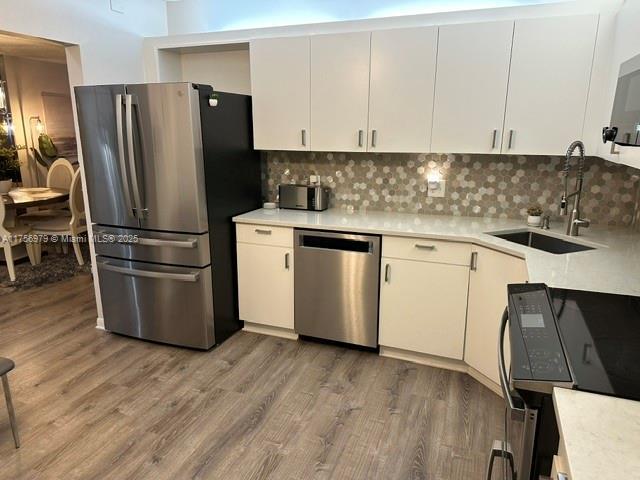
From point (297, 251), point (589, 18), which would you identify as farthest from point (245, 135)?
point (589, 18)

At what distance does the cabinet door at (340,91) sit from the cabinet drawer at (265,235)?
66 cm

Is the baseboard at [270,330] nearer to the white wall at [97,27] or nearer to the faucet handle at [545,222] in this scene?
the faucet handle at [545,222]

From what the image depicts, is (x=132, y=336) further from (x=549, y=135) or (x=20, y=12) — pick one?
(x=549, y=135)

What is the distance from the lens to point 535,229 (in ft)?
8.88

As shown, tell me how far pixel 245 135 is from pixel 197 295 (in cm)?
123

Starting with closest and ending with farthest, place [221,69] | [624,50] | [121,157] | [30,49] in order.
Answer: [624,50] → [121,157] → [221,69] → [30,49]

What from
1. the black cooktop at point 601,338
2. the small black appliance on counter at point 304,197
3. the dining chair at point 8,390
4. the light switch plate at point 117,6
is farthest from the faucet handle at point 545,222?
the light switch plate at point 117,6

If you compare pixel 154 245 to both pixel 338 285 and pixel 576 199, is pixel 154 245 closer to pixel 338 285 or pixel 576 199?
pixel 338 285

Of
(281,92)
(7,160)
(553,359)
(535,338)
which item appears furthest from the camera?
(7,160)

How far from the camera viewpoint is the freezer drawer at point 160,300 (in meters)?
2.96

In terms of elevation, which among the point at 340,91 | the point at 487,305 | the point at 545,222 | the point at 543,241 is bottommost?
the point at 487,305

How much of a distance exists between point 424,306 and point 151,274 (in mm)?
1863

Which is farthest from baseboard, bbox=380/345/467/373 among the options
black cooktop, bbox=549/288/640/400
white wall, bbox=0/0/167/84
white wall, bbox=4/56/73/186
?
white wall, bbox=4/56/73/186

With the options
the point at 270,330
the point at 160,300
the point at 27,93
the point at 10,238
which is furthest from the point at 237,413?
the point at 27,93
